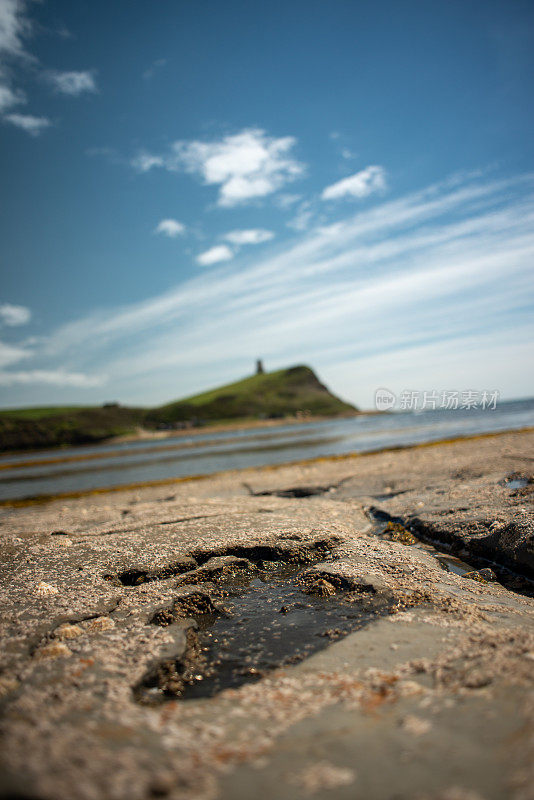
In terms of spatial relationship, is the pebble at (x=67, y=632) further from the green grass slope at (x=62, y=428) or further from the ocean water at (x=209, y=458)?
the green grass slope at (x=62, y=428)

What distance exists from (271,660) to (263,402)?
138129mm

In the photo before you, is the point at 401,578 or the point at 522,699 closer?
the point at 522,699

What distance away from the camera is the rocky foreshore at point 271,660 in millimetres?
1763

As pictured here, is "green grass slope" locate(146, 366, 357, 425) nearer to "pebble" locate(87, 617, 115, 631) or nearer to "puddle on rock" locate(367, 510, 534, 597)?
"puddle on rock" locate(367, 510, 534, 597)

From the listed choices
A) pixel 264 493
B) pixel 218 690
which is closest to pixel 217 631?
pixel 218 690

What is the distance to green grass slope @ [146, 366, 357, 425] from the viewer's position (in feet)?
418

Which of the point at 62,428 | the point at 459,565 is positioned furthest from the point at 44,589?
the point at 62,428

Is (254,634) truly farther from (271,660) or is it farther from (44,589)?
(44,589)

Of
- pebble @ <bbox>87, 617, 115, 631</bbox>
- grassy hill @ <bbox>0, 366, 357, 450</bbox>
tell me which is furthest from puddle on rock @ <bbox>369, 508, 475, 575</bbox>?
grassy hill @ <bbox>0, 366, 357, 450</bbox>

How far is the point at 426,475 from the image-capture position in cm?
1155

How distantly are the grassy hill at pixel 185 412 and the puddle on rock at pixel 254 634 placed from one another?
93.5 metres

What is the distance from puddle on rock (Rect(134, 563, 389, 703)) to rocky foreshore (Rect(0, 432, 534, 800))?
0.02 m

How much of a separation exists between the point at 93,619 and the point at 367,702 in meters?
2.58

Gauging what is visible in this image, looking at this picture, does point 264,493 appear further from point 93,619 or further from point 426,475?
point 93,619
